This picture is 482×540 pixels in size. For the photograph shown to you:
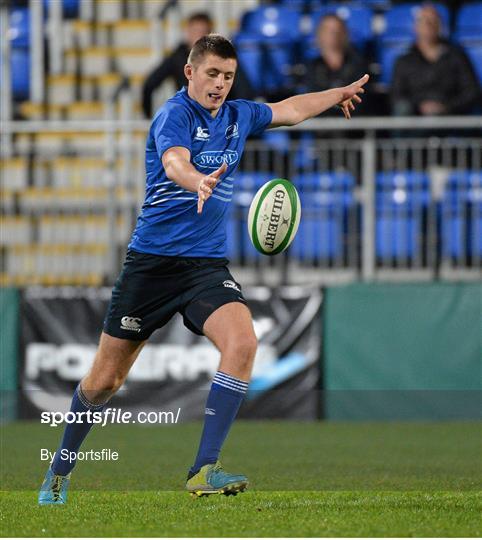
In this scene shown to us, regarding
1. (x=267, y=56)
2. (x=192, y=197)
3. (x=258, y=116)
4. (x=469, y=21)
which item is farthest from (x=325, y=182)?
(x=192, y=197)

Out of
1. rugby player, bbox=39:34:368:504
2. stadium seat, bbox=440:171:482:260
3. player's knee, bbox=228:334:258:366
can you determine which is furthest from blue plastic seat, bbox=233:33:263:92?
player's knee, bbox=228:334:258:366

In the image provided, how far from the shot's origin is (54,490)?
23.1 feet

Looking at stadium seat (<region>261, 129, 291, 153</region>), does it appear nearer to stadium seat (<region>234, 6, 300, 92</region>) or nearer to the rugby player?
stadium seat (<region>234, 6, 300, 92</region>)

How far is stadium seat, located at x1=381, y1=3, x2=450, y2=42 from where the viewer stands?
15023 mm

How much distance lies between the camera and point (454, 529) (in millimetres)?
5887

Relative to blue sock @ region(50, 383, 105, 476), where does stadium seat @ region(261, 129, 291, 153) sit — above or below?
above

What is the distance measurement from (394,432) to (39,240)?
3.88 m

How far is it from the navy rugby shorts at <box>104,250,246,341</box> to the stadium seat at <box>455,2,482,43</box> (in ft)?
28.8

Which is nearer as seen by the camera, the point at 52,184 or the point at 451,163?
the point at 451,163

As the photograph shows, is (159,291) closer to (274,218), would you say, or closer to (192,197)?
(192,197)

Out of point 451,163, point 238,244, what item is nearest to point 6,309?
point 238,244

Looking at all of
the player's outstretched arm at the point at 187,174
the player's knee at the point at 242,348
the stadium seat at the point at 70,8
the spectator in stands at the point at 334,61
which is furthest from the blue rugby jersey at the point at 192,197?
the stadium seat at the point at 70,8

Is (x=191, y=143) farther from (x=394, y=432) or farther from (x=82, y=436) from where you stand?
(x=394, y=432)

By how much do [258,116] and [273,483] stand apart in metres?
2.21
